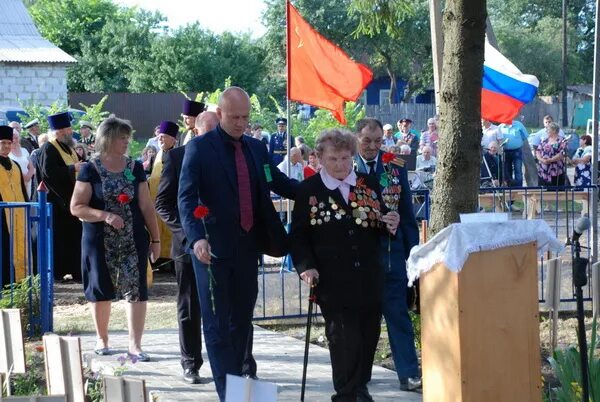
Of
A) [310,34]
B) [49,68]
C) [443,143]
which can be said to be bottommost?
[443,143]

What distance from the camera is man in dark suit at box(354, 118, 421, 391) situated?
→ 7.53 m

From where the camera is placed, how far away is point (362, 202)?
6.71m

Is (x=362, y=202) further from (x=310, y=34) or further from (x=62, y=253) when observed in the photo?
(x=62, y=253)

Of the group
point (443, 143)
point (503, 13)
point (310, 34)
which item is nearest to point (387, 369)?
point (443, 143)

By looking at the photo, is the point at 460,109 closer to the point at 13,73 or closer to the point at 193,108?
the point at 193,108

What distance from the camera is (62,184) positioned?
13.2m

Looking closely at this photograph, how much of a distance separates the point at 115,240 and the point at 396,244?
7.09 ft

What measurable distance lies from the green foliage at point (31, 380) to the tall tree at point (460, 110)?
318 cm

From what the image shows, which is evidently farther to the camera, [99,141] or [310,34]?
[310,34]

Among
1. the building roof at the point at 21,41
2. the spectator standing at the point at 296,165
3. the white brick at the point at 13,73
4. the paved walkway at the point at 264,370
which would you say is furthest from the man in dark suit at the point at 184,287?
the white brick at the point at 13,73

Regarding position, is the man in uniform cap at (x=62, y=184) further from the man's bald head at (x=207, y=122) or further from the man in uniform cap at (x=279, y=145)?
the man in uniform cap at (x=279, y=145)

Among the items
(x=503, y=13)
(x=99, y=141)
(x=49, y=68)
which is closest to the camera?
(x=99, y=141)

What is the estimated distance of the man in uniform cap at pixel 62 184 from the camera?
12.7 m

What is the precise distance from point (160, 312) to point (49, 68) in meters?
35.4
